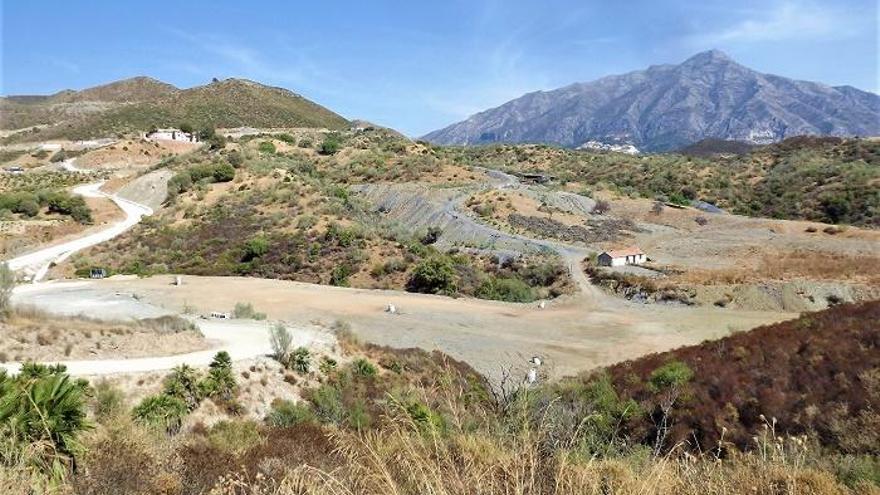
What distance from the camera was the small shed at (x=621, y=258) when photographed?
131 ft

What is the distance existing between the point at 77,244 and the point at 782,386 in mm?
47515

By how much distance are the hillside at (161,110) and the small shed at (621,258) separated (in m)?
90.3

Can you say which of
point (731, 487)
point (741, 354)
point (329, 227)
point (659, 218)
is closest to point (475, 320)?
point (741, 354)

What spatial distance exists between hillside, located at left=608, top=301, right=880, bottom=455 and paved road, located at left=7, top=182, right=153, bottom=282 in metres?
35.8

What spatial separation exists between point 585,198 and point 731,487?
196 feet

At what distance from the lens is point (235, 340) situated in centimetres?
2072

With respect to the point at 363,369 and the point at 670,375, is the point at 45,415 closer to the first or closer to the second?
the point at 363,369

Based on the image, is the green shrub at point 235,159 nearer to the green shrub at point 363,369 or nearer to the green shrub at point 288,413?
the green shrub at point 363,369

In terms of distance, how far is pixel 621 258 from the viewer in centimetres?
4006

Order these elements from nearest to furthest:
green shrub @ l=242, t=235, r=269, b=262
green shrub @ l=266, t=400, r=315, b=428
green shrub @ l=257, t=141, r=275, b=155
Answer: green shrub @ l=266, t=400, r=315, b=428, green shrub @ l=242, t=235, r=269, b=262, green shrub @ l=257, t=141, r=275, b=155

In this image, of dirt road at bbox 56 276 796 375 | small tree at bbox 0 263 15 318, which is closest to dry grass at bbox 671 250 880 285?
dirt road at bbox 56 276 796 375

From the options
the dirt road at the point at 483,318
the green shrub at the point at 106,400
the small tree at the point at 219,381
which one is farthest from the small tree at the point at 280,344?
the dirt road at the point at 483,318

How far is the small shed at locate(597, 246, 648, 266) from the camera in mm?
39875

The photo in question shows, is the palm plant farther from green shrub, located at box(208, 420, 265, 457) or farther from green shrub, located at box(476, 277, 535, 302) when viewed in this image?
green shrub, located at box(476, 277, 535, 302)
